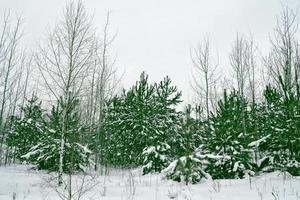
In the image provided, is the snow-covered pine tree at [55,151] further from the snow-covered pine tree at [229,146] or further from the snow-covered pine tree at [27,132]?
the snow-covered pine tree at [229,146]

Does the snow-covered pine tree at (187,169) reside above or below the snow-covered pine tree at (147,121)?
below

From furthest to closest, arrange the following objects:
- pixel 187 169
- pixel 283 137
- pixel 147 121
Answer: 1. pixel 147 121
2. pixel 283 137
3. pixel 187 169

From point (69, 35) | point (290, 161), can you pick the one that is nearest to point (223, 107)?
point (290, 161)

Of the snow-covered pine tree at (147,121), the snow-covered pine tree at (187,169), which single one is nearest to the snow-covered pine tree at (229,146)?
the snow-covered pine tree at (187,169)

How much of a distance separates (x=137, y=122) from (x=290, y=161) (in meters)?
9.27

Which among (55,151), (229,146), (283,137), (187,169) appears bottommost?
(187,169)

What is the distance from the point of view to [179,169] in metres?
9.12

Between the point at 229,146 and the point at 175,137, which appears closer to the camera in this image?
the point at 229,146

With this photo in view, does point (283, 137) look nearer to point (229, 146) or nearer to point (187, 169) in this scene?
point (229, 146)

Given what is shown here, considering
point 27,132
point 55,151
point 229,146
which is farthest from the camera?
point 27,132

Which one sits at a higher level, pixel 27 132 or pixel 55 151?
pixel 27 132

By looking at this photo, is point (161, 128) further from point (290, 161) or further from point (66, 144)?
point (290, 161)

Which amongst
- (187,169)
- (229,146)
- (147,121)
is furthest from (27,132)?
(229,146)

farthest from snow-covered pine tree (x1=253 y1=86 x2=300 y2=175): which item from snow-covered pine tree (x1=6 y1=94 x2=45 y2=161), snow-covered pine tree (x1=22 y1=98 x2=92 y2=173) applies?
snow-covered pine tree (x1=6 y1=94 x2=45 y2=161)
